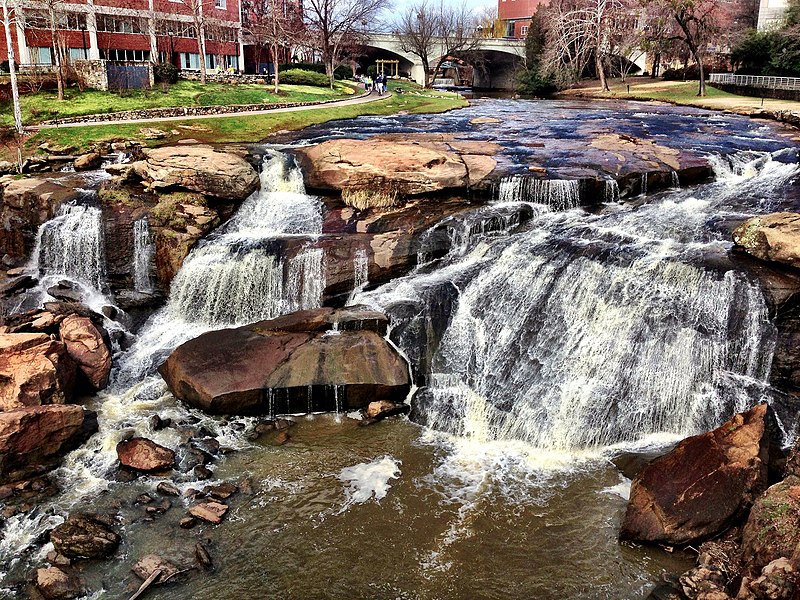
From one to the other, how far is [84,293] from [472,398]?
1254 centimetres

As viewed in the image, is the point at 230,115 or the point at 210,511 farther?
the point at 230,115

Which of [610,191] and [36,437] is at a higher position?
[610,191]

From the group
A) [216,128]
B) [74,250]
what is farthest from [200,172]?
[216,128]

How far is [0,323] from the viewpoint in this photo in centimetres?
1883

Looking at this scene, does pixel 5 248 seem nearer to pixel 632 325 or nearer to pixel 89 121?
pixel 89 121

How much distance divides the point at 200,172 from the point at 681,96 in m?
38.4

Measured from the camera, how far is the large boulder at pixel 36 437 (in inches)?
523

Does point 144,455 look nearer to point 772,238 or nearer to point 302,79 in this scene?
point 772,238

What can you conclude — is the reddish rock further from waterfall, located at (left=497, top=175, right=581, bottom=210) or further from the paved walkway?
the paved walkway

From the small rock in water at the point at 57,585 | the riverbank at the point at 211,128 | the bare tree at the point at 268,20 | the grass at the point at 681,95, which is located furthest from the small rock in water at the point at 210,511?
the bare tree at the point at 268,20

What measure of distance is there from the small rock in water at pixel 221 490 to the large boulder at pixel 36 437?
11.4 ft

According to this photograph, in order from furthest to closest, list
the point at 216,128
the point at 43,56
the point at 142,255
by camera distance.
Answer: the point at 43,56 < the point at 216,128 < the point at 142,255

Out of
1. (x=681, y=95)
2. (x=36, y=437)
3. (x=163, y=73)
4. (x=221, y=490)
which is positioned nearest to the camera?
(x=221, y=490)

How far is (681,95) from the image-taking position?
48500mm
